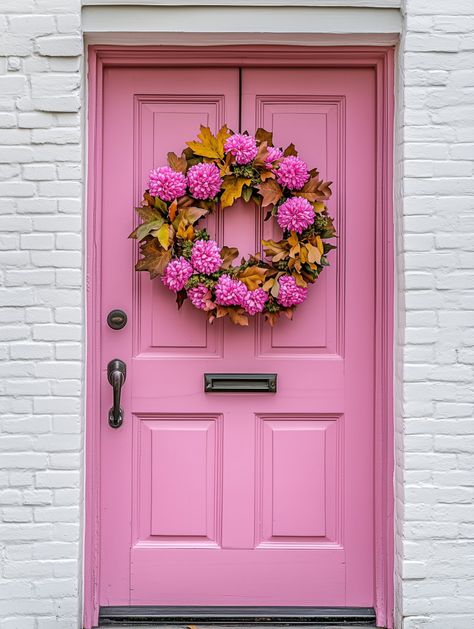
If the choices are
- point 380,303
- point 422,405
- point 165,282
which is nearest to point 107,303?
point 165,282

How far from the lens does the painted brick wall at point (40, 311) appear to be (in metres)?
3.23

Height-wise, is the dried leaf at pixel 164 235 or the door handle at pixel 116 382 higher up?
the dried leaf at pixel 164 235

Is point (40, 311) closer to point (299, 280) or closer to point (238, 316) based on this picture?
point (238, 316)

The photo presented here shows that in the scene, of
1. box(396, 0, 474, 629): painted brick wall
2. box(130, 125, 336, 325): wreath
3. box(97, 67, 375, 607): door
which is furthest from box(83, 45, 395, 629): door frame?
box(130, 125, 336, 325): wreath

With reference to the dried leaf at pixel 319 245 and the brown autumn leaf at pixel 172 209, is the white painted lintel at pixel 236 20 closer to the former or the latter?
the brown autumn leaf at pixel 172 209

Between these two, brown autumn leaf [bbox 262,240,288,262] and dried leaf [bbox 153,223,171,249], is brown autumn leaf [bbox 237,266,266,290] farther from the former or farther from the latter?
dried leaf [bbox 153,223,171,249]

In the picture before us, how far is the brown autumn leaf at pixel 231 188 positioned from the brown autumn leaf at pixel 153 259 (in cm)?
33

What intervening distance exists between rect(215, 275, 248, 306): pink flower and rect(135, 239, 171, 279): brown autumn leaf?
0.25 meters

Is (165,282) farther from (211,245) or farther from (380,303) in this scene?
(380,303)

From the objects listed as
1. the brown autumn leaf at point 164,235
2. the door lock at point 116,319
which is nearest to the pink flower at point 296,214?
the brown autumn leaf at point 164,235

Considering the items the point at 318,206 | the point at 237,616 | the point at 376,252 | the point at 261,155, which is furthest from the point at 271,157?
the point at 237,616

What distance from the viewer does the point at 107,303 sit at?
3441 millimetres

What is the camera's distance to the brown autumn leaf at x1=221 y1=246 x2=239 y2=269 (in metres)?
3.34

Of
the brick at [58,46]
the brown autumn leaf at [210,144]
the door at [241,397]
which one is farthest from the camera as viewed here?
the door at [241,397]
